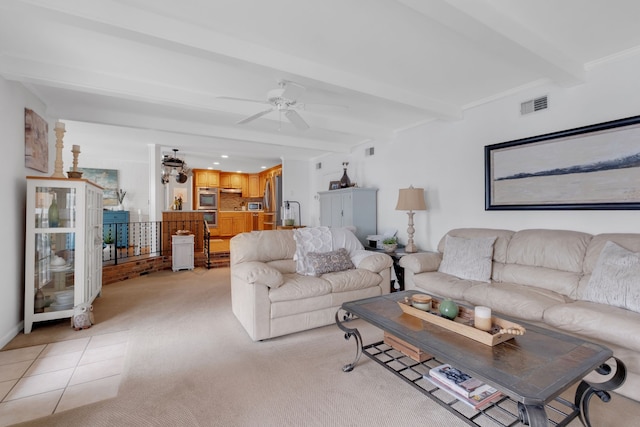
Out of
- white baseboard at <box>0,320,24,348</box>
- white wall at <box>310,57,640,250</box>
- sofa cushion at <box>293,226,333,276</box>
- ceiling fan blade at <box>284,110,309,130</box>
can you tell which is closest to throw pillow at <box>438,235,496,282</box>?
white wall at <box>310,57,640,250</box>

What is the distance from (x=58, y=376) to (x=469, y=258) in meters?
3.76

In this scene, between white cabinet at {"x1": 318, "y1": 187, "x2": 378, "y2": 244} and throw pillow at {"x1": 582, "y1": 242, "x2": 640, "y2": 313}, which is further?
white cabinet at {"x1": 318, "y1": 187, "x2": 378, "y2": 244}

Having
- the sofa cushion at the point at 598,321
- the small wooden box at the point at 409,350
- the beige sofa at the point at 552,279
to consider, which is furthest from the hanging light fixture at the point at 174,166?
the sofa cushion at the point at 598,321

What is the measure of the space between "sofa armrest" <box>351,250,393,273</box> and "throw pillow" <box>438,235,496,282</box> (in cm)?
63

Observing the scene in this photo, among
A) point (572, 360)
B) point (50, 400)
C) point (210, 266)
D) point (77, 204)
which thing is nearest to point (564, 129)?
point (572, 360)

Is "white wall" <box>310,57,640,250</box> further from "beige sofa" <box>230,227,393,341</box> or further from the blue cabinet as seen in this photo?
Answer: the blue cabinet

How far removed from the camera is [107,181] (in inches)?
297

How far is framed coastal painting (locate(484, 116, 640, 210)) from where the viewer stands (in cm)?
258

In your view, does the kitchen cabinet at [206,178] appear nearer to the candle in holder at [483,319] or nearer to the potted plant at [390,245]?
the potted plant at [390,245]

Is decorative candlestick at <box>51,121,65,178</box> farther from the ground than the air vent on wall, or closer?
closer

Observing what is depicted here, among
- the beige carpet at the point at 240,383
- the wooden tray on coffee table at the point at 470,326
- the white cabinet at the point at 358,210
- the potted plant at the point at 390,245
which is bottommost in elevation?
the beige carpet at the point at 240,383

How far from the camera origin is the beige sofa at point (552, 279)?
1.91 m

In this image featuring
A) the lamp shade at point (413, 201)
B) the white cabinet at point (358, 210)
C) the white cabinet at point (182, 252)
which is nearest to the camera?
the lamp shade at point (413, 201)

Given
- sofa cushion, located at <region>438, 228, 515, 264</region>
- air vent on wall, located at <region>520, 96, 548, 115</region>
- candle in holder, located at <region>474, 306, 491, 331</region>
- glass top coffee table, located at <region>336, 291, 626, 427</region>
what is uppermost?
air vent on wall, located at <region>520, 96, 548, 115</region>
